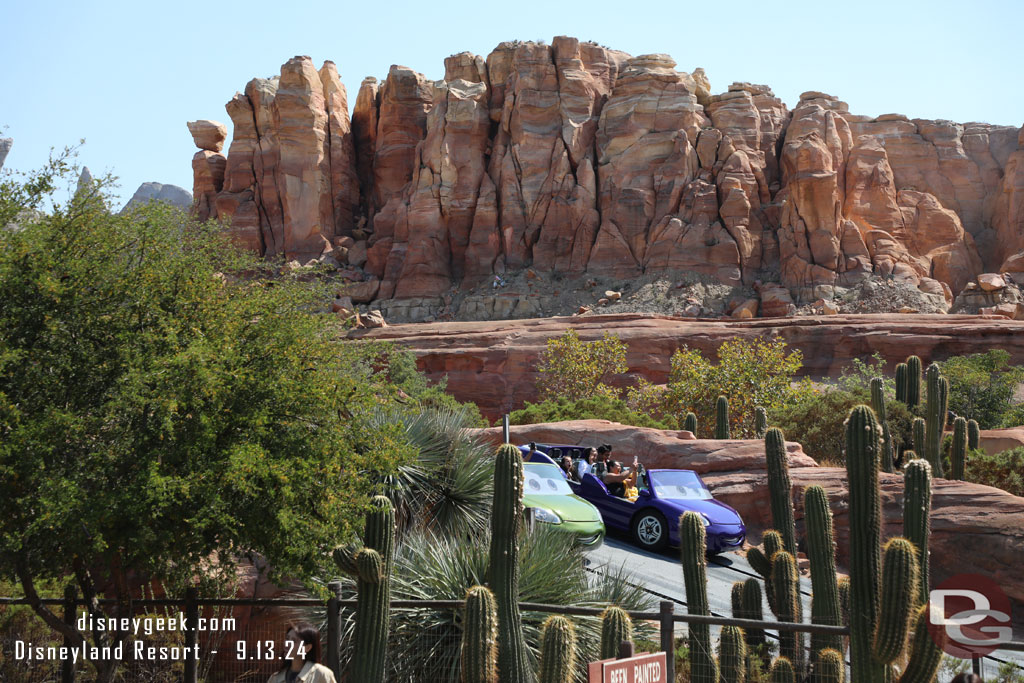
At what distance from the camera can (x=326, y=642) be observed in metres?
9.82

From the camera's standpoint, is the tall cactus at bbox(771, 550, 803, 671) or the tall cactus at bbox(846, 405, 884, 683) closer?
the tall cactus at bbox(846, 405, 884, 683)

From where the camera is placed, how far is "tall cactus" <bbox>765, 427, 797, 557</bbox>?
491 inches

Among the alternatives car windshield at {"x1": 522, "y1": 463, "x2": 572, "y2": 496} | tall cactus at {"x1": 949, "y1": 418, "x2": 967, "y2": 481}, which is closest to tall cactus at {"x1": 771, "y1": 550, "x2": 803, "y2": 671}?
car windshield at {"x1": 522, "y1": 463, "x2": 572, "y2": 496}

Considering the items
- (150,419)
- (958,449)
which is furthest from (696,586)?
(958,449)

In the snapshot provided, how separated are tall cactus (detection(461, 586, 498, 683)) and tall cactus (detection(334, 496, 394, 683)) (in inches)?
51.3

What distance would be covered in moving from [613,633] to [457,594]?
3079mm

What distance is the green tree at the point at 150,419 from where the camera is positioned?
9047 mm

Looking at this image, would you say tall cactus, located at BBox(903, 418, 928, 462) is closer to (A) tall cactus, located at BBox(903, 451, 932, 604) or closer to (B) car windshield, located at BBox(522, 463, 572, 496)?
(B) car windshield, located at BBox(522, 463, 572, 496)

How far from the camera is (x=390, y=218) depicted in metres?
83.6

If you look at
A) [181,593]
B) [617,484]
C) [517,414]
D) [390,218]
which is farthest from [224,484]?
[390,218]

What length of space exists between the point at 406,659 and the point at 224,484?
2.90m

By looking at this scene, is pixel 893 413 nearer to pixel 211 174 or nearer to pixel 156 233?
pixel 156 233

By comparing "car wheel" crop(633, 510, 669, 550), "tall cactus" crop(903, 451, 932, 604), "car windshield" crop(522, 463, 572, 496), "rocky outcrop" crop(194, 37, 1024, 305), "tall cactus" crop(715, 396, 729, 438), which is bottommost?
"car wheel" crop(633, 510, 669, 550)

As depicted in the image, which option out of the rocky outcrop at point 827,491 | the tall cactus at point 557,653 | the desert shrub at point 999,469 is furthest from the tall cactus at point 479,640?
the desert shrub at point 999,469
